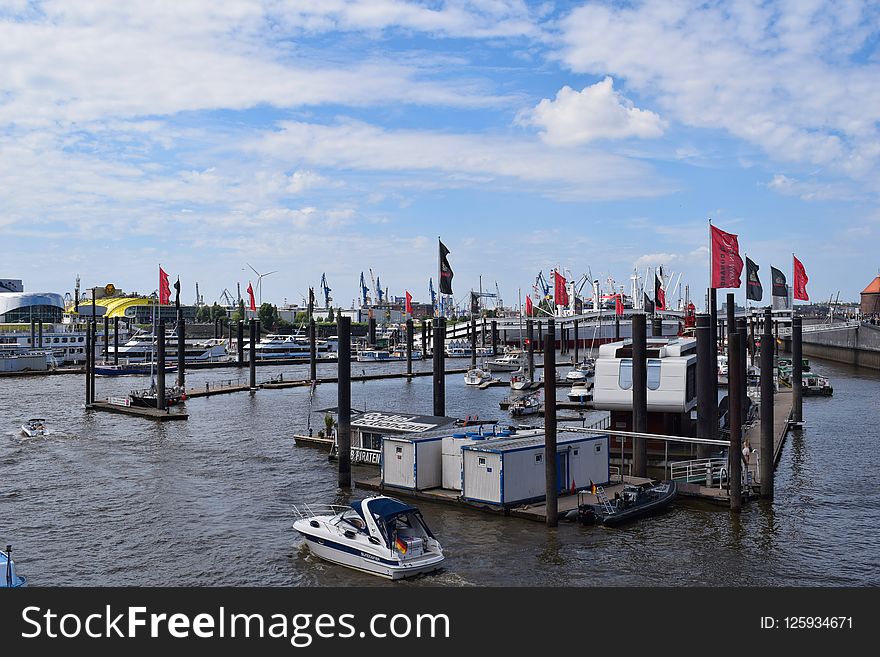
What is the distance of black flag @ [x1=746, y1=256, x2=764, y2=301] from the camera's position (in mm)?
57438

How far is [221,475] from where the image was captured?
43719 mm

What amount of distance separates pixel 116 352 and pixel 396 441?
114768 millimetres

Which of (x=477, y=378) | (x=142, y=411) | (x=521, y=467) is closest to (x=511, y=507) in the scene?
(x=521, y=467)

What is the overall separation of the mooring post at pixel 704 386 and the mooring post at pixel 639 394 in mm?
3412

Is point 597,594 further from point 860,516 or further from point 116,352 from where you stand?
point 116,352

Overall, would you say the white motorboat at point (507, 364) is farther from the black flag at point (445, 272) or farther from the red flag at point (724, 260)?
the red flag at point (724, 260)

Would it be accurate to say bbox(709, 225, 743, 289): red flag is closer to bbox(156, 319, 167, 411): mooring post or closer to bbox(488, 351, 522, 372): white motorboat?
bbox(156, 319, 167, 411): mooring post

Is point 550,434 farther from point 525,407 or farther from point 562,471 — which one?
point 525,407

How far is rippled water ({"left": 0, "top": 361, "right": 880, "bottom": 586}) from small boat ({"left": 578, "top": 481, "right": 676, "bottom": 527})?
0.49 meters

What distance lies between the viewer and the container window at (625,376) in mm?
42188

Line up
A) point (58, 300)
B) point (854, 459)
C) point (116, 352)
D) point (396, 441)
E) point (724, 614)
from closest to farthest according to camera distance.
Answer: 1. point (724, 614)
2. point (396, 441)
3. point (854, 459)
4. point (116, 352)
5. point (58, 300)

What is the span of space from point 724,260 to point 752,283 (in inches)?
645

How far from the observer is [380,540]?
25.7 meters

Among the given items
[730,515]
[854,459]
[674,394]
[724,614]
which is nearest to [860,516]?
[730,515]
